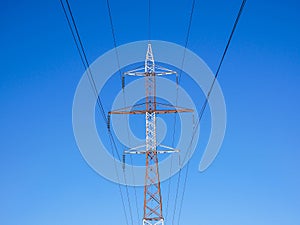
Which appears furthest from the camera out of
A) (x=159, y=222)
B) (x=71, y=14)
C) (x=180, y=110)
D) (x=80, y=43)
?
(x=180, y=110)

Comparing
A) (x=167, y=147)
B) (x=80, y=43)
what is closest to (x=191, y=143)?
(x=167, y=147)

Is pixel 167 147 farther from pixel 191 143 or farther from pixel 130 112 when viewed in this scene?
pixel 130 112

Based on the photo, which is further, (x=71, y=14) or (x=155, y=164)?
(x=155, y=164)

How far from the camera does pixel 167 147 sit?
733 inches

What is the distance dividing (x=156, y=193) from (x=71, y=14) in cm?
1154

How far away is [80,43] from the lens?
902 cm

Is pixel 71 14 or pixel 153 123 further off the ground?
pixel 153 123

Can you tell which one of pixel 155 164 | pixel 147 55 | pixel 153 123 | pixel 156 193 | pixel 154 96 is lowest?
pixel 156 193

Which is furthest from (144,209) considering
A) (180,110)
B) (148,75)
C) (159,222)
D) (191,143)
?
(148,75)

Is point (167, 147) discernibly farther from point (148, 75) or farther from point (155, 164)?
point (148, 75)

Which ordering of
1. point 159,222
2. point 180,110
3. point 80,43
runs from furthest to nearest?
1. point 180,110
2. point 159,222
3. point 80,43

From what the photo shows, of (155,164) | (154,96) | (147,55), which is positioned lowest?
(155,164)

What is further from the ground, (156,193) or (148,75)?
(148,75)

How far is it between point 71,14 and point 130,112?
1068 cm
